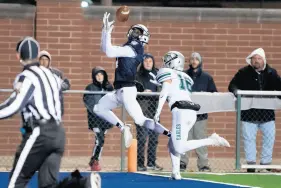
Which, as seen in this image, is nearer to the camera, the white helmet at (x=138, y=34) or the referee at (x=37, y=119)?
the referee at (x=37, y=119)

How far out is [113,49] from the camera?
1471 cm

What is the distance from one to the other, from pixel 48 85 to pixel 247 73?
7550 mm

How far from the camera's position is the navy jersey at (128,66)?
49.7ft

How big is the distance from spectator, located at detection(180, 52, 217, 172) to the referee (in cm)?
694

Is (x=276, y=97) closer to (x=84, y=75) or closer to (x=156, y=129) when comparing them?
(x=156, y=129)

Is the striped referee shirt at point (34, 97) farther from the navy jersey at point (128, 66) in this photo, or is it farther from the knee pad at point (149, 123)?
the knee pad at point (149, 123)

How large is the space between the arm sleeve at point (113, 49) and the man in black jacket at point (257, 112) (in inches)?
101

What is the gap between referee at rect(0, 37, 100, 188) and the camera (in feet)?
31.8

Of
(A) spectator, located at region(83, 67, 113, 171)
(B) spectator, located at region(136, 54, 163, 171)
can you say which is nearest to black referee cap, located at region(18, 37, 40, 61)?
(A) spectator, located at region(83, 67, 113, 171)

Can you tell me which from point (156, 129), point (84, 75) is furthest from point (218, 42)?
point (156, 129)

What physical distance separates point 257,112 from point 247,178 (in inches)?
66.1

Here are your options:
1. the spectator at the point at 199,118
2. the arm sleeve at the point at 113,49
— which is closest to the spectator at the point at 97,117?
the spectator at the point at 199,118

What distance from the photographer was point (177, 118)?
14.7 metres

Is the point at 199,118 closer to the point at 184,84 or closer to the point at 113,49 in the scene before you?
the point at 184,84
